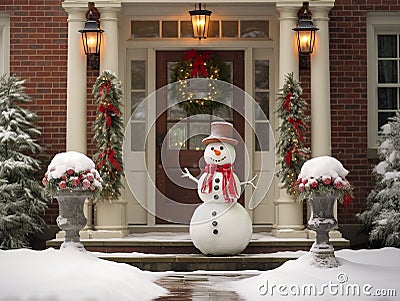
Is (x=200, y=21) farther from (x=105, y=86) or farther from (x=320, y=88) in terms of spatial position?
(x=320, y=88)

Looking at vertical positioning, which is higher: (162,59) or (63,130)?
(162,59)

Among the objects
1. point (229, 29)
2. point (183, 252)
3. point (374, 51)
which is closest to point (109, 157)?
point (183, 252)

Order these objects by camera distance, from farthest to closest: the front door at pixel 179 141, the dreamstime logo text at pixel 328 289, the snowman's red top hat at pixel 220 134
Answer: the front door at pixel 179 141 → the snowman's red top hat at pixel 220 134 → the dreamstime logo text at pixel 328 289

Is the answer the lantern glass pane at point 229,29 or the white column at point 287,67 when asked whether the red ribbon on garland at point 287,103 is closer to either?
the white column at point 287,67

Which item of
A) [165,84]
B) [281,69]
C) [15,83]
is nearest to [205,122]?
[165,84]

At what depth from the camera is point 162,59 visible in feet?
45.7

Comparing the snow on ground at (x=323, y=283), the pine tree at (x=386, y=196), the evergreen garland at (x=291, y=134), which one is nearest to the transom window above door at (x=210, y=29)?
the evergreen garland at (x=291, y=134)

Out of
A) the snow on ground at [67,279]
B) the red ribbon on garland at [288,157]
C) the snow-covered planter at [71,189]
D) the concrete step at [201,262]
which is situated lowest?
the concrete step at [201,262]

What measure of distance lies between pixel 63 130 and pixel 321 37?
3964 millimetres

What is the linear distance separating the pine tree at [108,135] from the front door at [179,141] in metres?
1.50

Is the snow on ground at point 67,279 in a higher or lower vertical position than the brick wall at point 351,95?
lower

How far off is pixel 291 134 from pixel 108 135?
2.49m

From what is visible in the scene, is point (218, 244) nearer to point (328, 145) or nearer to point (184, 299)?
point (328, 145)

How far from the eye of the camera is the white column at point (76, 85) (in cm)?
1270
